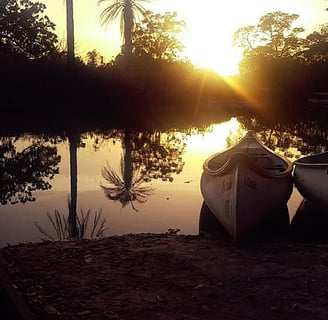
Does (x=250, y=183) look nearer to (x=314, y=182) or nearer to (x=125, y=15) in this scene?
(x=314, y=182)

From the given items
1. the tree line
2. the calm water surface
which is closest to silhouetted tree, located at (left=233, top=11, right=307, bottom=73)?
the tree line

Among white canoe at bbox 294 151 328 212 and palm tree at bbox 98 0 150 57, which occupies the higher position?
palm tree at bbox 98 0 150 57

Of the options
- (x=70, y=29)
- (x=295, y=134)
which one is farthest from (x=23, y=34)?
(x=295, y=134)

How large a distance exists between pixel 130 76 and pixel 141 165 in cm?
1902

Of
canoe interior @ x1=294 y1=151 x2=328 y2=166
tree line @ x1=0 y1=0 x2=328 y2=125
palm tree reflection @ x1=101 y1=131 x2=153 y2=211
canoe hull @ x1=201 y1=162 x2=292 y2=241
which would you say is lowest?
palm tree reflection @ x1=101 y1=131 x2=153 y2=211

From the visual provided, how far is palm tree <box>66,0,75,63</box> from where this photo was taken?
102ft

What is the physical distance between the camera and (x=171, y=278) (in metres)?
5.75

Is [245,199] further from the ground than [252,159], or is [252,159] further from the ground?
[252,159]

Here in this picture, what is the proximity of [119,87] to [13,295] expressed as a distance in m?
29.5

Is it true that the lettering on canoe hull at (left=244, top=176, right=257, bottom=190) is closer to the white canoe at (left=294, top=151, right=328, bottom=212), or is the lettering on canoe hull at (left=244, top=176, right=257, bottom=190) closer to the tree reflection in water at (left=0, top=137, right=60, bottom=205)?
the white canoe at (left=294, top=151, right=328, bottom=212)

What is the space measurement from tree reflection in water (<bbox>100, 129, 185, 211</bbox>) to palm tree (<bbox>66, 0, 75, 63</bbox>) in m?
9.94

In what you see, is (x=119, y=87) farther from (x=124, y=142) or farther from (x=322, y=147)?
(x=322, y=147)

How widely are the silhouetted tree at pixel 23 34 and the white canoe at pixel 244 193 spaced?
2486cm

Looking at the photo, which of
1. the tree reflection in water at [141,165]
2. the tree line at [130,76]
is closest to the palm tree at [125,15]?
the tree line at [130,76]
